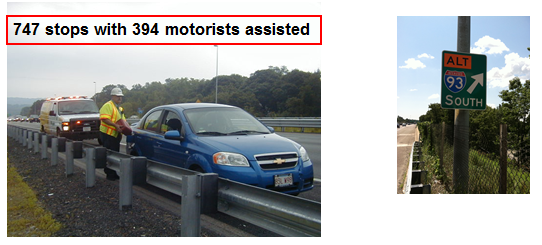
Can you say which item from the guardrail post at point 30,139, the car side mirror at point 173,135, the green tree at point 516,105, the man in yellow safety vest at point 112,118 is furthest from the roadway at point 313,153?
the green tree at point 516,105

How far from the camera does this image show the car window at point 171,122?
19.5ft

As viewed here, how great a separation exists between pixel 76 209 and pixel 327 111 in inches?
131

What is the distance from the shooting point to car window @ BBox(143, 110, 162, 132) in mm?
6414

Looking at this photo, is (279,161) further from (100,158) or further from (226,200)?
(100,158)

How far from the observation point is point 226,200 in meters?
3.54

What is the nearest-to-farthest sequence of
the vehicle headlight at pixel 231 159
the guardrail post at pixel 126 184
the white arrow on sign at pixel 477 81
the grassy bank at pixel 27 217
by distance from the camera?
1. the grassy bank at pixel 27 217
2. the vehicle headlight at pixel 231 159
3. the guardrail post at pixel 126 184
4. the white arrow on sign at pixel 477 81

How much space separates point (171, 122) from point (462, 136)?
4421 millimetres

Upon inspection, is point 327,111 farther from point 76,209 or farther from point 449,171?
point 449,171

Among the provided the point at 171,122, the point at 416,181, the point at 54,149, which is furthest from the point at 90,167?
the point at 416,181

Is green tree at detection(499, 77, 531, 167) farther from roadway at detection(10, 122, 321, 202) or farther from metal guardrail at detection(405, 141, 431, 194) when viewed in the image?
metal guardrail at detection(405, 141, 431, 194)

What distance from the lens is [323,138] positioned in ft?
12.7

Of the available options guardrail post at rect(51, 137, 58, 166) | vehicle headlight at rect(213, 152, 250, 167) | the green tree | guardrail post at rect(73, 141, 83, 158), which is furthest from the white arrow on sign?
the green tree

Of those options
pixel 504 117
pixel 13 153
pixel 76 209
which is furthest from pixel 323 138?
pixel 504 117

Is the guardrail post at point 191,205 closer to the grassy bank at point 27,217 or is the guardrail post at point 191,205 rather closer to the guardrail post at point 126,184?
the guardrail post at point 126,184
